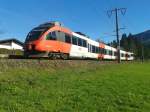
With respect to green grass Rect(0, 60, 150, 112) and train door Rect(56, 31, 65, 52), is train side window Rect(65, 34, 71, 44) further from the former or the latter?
green grass Rect(0, 60, 150, 112)

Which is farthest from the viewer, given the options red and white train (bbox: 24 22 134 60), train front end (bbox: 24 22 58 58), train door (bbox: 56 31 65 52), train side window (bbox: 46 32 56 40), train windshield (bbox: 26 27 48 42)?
train door (bbox: 56 31 65 52)

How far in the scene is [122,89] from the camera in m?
13.5

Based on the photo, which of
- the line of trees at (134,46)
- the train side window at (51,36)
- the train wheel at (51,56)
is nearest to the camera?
the train wheel at (51,56)

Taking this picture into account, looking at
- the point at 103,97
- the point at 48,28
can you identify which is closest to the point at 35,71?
the point at 103,97

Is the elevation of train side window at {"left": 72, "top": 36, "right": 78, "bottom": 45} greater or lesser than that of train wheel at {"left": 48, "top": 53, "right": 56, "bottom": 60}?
greater

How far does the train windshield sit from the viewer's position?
2517 centimetres

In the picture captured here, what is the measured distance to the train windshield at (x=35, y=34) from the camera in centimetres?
2517

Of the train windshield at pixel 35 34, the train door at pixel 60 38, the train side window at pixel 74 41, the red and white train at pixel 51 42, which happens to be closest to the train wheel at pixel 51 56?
the red and white train at pixel 51 42

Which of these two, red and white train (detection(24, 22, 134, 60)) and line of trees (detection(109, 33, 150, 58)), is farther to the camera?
line of trees (detection(109, 33, 150, 58))

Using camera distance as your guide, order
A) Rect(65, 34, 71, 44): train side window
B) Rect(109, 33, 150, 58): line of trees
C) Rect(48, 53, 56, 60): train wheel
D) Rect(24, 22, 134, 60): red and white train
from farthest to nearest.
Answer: Rect(109, 33, 150, 58): line of trees → Rect(65, 34, 71, 44): train side window → Rect(48, 53, 56, 60): train wheel → Rect(24, 22, 134, 60): red and white train

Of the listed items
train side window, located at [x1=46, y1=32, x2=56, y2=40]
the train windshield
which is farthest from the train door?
the train windshield

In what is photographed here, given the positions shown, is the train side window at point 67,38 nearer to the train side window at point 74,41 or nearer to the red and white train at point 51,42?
the red and white train at point 51,42

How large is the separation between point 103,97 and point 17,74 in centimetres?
436

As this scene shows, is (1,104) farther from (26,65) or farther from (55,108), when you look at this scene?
(26,65)
